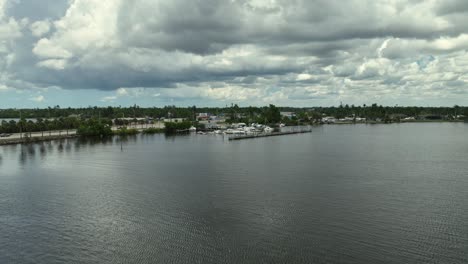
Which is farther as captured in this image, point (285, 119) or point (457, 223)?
point (285, 119)

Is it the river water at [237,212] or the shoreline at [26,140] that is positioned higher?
the shoreline at [26,140]

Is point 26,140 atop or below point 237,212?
atop

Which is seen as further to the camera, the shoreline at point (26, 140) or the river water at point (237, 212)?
the shoreline at point (26, 140)

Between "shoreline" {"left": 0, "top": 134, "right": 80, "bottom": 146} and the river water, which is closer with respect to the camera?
the river water

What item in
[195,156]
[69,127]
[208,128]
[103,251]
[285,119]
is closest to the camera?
[103,251]

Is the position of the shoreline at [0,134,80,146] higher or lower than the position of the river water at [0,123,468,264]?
higher

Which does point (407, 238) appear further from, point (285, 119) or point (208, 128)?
point (285, 119)

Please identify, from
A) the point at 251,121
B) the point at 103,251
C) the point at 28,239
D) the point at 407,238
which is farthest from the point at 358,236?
the point at 251,121

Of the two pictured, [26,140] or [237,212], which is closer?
[237,212]
